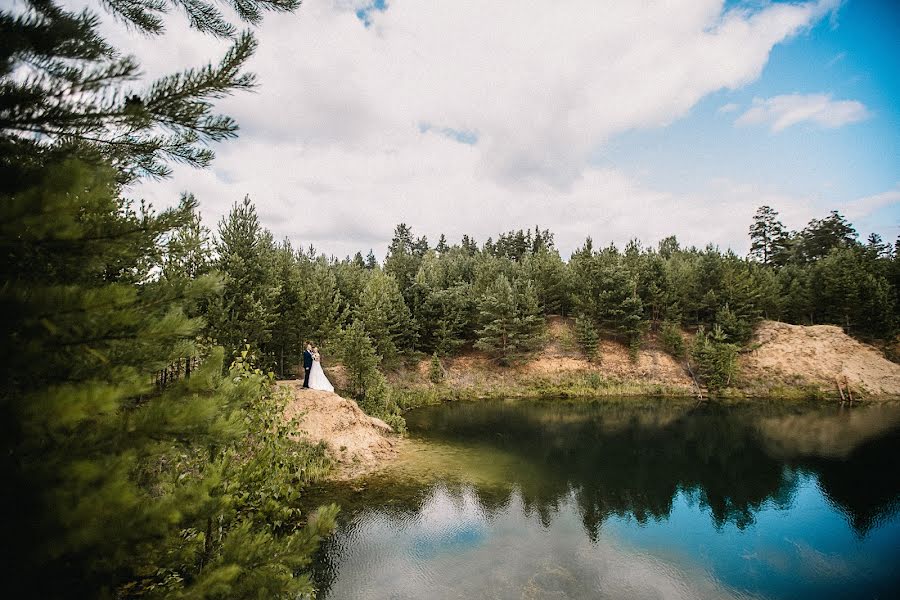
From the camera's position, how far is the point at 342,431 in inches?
669

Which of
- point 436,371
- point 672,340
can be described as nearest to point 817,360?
point 672,340

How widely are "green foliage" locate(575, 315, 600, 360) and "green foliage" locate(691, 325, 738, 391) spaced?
27.5ft

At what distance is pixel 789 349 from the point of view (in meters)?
36.2

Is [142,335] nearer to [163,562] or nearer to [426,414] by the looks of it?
[163,562]

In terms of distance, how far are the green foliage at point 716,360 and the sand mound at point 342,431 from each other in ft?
95.9

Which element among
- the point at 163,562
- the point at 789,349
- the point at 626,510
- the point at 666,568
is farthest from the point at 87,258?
the point at 789,349

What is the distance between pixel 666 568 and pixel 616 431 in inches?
550

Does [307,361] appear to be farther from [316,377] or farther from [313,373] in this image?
[316,377]

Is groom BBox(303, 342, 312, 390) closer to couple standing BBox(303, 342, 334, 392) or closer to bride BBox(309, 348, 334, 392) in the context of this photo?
couple standing BBox(303, 342, 334, 392)

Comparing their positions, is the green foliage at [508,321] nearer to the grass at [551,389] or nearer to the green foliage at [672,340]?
the grass at [551,389]

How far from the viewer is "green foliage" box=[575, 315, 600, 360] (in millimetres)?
37250

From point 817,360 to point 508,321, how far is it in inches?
1083

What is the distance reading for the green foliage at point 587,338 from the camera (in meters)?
37.2

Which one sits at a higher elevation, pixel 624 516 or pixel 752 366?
pixel 752 366
